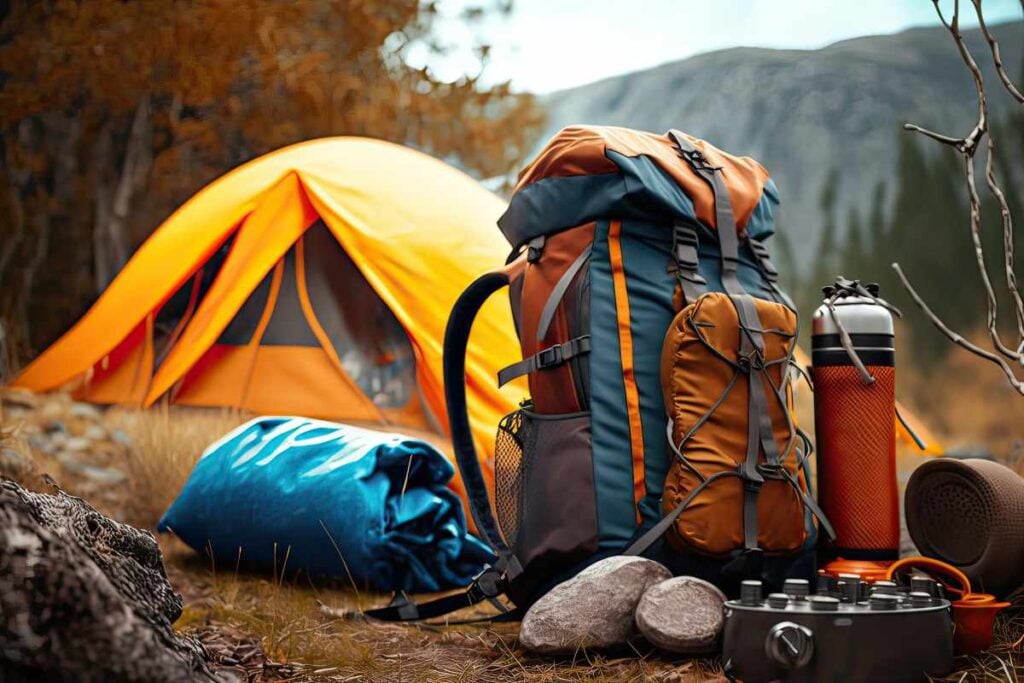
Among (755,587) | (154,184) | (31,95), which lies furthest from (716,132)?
(755,587)

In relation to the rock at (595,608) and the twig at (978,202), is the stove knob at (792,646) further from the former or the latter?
the twig at (978,202)

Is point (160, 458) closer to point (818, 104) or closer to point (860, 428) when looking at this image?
point (860, 428)

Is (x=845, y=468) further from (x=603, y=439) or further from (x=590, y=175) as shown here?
(x=590, y=175)

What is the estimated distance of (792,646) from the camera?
1.65 m

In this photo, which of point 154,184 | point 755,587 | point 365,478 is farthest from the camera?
point 154,184

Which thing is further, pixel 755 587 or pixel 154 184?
pixel 154 184

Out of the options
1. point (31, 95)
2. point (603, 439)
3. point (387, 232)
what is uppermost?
point (31, 95)

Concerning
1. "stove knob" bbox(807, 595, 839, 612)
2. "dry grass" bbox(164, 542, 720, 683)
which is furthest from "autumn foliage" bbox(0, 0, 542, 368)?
"stove knob" bbox(807, 595, 839, 612)

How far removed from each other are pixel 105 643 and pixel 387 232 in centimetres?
301

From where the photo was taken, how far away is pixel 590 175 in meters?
2.27

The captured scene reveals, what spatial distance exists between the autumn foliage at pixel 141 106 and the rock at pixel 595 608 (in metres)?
5.94

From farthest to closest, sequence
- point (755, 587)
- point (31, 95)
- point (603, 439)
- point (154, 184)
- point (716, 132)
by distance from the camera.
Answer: point (716, 132) < point (154, 184) < point (31, 95) < point (603, 439) < point (755, 587)

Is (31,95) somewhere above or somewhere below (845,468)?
above

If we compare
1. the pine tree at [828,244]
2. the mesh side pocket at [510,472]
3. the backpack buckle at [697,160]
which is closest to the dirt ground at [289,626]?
the mesh side pocket at [510,472]
